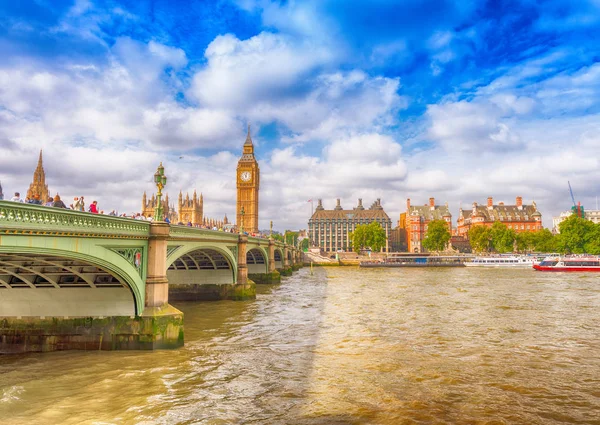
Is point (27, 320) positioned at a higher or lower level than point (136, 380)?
higher

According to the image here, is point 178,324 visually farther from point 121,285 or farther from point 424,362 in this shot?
point 424,362

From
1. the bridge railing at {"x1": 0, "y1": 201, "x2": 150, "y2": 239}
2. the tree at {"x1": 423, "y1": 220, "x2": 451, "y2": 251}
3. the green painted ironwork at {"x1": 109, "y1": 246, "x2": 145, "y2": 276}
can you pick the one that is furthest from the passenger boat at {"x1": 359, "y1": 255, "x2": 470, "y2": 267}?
the bridge railing at {"x1": 0, "y1": 201, "x2": 150, "y2": 239}

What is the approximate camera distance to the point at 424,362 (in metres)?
17.6

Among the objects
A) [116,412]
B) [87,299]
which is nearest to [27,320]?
[87,299]

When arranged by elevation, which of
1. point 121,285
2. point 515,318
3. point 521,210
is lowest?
point 515,318

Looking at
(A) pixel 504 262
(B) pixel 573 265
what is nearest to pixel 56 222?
(B) pixel 573 265

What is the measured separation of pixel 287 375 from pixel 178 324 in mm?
5788

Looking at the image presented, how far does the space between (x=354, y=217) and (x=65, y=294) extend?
177468 mm

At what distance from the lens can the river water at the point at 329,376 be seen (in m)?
12.4

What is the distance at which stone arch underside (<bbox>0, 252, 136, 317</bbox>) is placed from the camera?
17469 millimetres

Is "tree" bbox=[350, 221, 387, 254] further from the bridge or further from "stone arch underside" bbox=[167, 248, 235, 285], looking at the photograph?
the bridge

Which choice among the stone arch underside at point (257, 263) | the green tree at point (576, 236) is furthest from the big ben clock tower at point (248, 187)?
the stone arch underside at point (257, 263)

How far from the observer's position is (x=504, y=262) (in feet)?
322

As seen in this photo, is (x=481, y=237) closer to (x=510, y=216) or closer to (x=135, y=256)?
(x=510, y=216)
